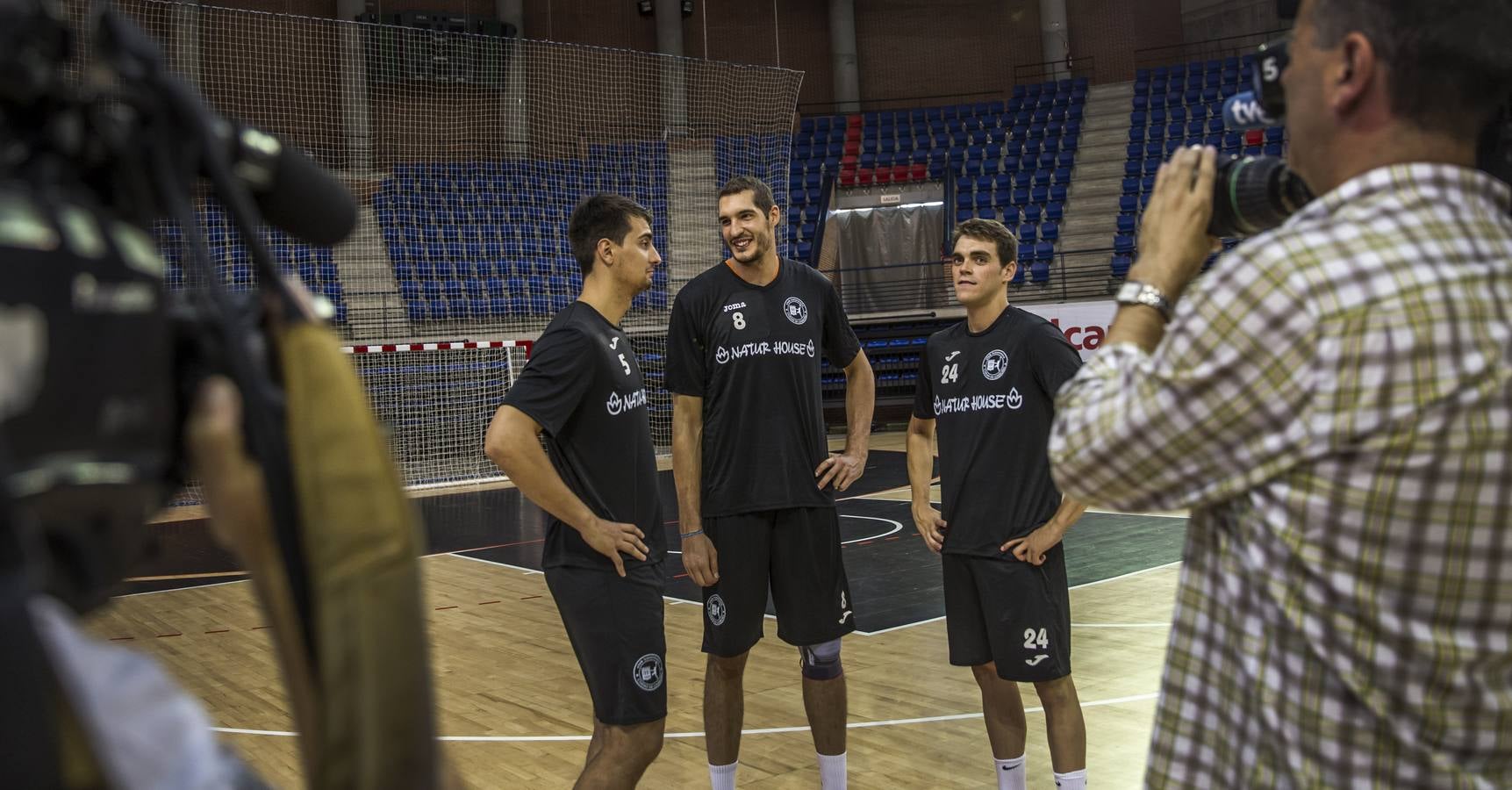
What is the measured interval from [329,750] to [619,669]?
2.65m

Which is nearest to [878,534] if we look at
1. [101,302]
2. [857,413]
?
[857,413]

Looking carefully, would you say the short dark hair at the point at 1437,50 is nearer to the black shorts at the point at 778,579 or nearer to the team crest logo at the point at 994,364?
the team crest logo at the point at 994,364

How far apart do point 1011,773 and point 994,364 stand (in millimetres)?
1298

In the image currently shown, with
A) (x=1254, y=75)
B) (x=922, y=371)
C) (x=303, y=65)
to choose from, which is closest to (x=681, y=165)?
(x=303, y=65)

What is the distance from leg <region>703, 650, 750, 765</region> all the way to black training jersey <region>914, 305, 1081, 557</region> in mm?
833

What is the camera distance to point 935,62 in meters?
22.3

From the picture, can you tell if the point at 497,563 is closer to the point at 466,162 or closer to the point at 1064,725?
the point at 1064,725

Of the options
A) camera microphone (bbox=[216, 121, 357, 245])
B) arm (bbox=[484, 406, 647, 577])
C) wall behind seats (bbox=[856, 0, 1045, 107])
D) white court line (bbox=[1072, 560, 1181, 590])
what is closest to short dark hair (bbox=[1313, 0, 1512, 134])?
camera microphone (bbox=[216, 121, 357, 245])

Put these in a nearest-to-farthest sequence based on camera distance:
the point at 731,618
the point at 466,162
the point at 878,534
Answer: the point at 731,618 < the point at 878,534 < the point at 466,162

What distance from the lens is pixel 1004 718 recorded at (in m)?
→ 3.63

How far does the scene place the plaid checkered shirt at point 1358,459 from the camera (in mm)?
1236

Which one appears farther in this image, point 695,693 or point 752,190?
point 695,693

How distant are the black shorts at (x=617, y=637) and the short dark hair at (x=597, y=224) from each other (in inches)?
39.7

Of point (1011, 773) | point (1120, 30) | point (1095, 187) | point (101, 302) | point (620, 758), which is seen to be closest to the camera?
point (101, 302)
